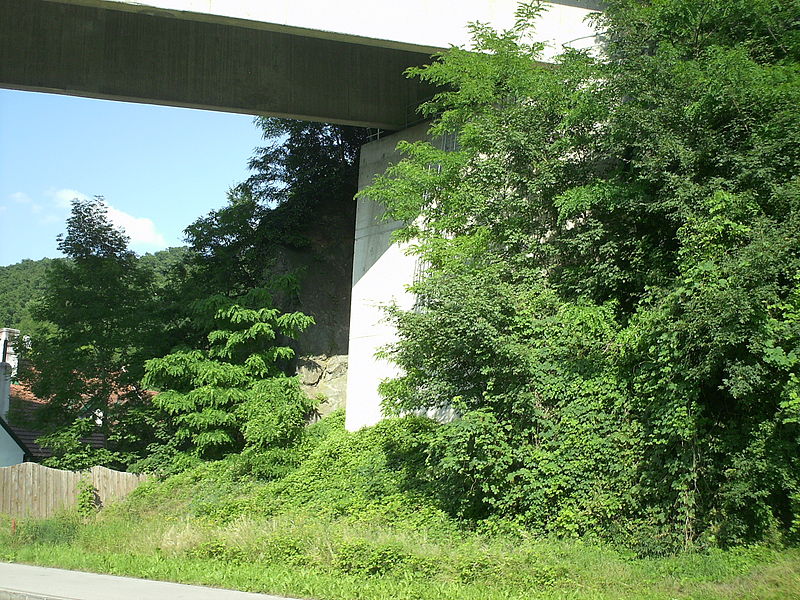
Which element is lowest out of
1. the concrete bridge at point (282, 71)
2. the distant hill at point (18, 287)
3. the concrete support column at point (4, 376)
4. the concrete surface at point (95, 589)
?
the concrete surface at point (95, 589)

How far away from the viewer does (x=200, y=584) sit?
34.5ft

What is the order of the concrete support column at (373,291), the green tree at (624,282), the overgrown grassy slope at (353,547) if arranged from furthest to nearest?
the concrete support column at (373,291), the green tree at (624,282), the overgrown grassy slope at (353,547)

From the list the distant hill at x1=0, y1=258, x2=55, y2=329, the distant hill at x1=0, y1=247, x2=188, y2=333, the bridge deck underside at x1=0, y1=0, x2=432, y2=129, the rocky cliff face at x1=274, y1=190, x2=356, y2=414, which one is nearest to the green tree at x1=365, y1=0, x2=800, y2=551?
the bridge deck underside at x1=0, y1=0, x2=432, y2=129

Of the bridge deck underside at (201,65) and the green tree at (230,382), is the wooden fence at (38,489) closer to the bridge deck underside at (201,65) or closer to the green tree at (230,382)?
the green tree at (230,382)

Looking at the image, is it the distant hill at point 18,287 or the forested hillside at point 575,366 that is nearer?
the forested hillside at point 575,366

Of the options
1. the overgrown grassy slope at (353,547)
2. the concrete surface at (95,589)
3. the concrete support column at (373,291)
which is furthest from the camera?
the concrete support column at (373,291)

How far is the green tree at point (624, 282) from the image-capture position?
1120cm

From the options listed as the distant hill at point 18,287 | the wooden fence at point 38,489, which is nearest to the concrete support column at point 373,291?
the wooden fence at point 38,489

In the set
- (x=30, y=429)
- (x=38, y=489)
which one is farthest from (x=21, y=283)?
(x=38, y=489)

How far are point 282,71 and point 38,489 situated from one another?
12584 millimetres

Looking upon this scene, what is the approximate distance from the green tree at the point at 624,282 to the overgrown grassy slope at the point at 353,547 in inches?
39.7

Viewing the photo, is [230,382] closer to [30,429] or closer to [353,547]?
[30,429]

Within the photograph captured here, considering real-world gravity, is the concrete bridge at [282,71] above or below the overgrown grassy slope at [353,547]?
above

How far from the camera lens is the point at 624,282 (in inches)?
567
